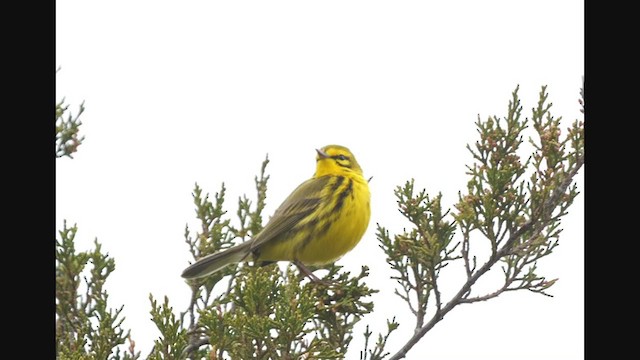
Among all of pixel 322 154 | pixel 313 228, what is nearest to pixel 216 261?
pixel 313 228

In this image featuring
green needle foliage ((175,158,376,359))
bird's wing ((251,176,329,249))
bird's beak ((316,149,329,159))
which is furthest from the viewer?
bird's beak ((316,149,329,159))

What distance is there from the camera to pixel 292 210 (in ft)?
18.7

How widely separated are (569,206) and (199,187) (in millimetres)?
2230

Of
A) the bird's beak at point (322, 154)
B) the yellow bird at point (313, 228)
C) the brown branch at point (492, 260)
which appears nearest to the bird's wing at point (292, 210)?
the yellow bird at point (313, 228)

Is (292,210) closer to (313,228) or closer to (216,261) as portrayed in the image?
(313,228)

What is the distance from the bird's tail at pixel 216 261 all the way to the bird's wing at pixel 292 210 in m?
0.08

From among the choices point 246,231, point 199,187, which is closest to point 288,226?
point 246,231

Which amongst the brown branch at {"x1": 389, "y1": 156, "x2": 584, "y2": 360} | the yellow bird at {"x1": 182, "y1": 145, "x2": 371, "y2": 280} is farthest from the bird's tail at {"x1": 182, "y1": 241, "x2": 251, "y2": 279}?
the brown branch at {"x1": 389, "y1": 156, "x2": 584, "y2": 360}

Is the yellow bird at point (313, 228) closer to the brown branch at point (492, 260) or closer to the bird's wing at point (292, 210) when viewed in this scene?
the bird's wing at point (292, 210)

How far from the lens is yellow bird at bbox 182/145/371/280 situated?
5.48 metres

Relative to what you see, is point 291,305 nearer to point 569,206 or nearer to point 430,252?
point 430,252

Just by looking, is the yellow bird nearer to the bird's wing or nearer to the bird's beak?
the bird's wing

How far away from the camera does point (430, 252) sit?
4371mm

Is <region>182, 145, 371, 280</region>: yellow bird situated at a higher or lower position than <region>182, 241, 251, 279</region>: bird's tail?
higher
